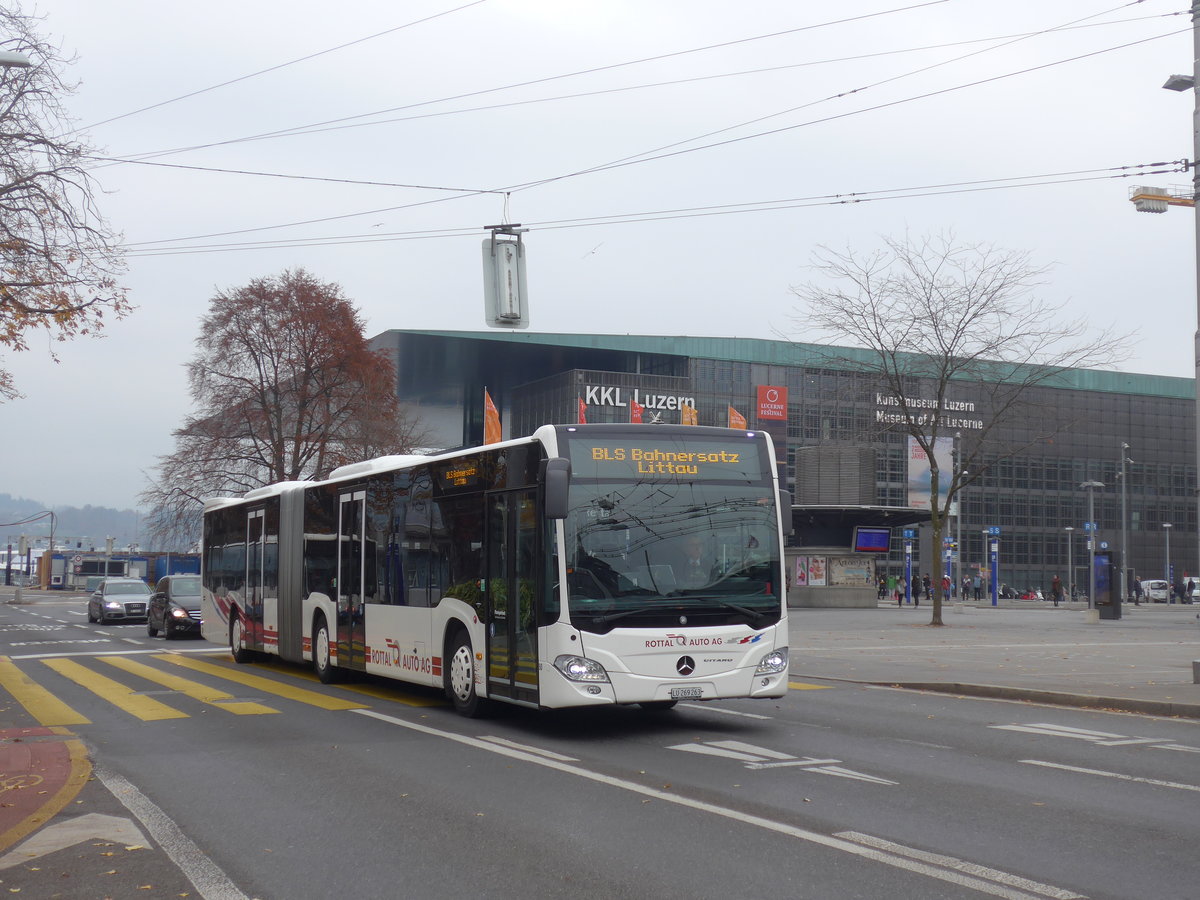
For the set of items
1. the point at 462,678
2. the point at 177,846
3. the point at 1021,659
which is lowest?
the point at 1021,659

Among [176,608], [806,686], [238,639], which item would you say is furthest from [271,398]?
[806,686]

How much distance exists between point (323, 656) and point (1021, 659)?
12.1 metres

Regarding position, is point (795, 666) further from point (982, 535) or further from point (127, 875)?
point (982, 535)

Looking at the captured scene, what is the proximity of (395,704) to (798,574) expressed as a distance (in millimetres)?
40492

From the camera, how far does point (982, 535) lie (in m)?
→ 104

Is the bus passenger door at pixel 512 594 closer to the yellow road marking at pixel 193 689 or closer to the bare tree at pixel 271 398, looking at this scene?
the yellow road marking at pixel 193 689

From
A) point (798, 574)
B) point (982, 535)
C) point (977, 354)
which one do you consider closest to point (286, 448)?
point (798, 574)

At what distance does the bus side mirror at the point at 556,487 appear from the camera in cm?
1142

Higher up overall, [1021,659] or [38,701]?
[38,701]

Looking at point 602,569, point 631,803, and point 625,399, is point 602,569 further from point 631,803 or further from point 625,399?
point 625,399

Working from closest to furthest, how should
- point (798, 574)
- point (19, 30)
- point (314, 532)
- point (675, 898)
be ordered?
1. point (675, 898)
2. point (19, 30)
3. point (314, 532)
4. point (798, 574)

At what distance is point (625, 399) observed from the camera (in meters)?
91.2

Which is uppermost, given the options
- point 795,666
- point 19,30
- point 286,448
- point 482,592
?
point 19,30

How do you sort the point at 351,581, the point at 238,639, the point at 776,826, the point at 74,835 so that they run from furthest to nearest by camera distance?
1. the point at 238,639
2. the point at 351,581
3. the point at 74,835
4. the point at 776,826
